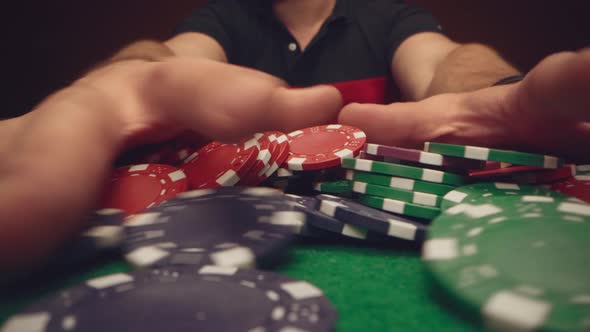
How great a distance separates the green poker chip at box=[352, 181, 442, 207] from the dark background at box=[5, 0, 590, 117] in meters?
1.84

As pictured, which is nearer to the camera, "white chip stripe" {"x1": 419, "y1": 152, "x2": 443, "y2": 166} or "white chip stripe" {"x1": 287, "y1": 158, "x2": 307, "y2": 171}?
"white chip stripe" {"x1": 419, "y1": 152, "x2": 443, "y2": 166}

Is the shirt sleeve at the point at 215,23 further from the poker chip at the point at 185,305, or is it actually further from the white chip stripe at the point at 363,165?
the poker chip at the point at 185,305

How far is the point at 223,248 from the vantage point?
676 millimetres

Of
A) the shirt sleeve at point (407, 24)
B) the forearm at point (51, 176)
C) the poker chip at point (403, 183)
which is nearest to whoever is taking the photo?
the forearm at point (51, 176)

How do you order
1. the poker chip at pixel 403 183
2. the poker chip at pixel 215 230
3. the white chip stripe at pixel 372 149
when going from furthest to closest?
1. the white chip stripe at pixel 372 149
2. the poker chip at pixel 403 183
3. the poker chip at pixel 215 230

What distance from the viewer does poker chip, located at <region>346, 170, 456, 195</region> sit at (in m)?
0.89

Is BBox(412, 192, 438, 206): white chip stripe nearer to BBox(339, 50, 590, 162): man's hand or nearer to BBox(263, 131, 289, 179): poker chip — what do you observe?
BBox(339, 50, 590, 162): man's hand

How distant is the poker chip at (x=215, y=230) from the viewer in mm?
659

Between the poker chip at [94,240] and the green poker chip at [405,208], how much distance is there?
0.46 meters

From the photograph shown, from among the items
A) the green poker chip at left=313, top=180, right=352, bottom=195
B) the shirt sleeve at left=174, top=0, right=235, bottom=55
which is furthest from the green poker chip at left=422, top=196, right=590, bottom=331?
the shirt sleeve at left=174, top=0, right=235, bottom=55

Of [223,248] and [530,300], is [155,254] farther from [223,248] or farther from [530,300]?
[530,300]

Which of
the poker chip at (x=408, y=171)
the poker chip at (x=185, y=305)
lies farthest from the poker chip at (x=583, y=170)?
the poker chip at (x=185, y=305)

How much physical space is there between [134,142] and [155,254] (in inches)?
11.0

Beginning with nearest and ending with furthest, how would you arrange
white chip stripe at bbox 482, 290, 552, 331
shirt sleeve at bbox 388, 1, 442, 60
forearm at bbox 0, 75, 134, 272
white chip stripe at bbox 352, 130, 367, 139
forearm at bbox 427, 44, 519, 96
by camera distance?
white chip stripe at bbox 482, 290, 552, 331 → forearm at bbox 0, 75, 134, 272 → white chip stripe at bbox 352, 130, 367, 139 → forearm at bbox 427, 44, 519, 96 → shirt sleeve at bbox 388, 1, 442, 60
